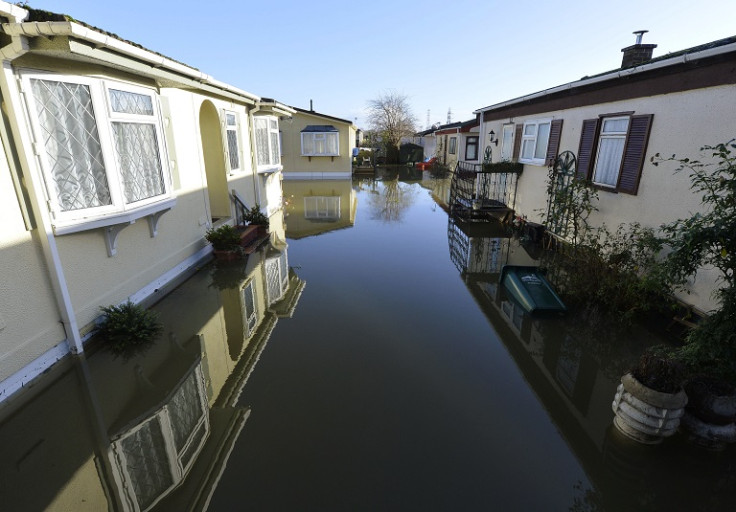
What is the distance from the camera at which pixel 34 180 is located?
3404 millimetres

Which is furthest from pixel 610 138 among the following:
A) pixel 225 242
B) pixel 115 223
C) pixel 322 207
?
pixel 322 207

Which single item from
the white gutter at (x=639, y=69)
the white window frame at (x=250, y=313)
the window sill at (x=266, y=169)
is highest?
the white gutter at (x=639, y=69)

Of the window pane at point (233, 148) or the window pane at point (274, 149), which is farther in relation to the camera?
the window pane at point (274, 149)

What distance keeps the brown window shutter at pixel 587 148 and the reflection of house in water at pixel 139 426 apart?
693cm

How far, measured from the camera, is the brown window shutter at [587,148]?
7.30 meters

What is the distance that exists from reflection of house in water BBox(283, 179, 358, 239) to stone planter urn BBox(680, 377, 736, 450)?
8144mm

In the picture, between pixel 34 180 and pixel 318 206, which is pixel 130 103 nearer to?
pixel 34 180

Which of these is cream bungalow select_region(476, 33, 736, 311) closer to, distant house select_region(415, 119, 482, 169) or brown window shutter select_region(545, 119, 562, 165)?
brown window shutter select_region(545, 119, 562, 165)

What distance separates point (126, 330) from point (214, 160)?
5015 mm

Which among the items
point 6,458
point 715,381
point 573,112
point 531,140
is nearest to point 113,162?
point 6,458

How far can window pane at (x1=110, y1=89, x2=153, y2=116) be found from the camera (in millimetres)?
4215

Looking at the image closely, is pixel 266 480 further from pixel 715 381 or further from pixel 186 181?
pixel 186 181

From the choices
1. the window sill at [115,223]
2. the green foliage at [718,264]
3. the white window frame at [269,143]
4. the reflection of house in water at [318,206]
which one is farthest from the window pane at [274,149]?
the green foliage at [718,264]

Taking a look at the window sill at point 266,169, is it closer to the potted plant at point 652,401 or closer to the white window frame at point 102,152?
the white window frame at point 102,152
